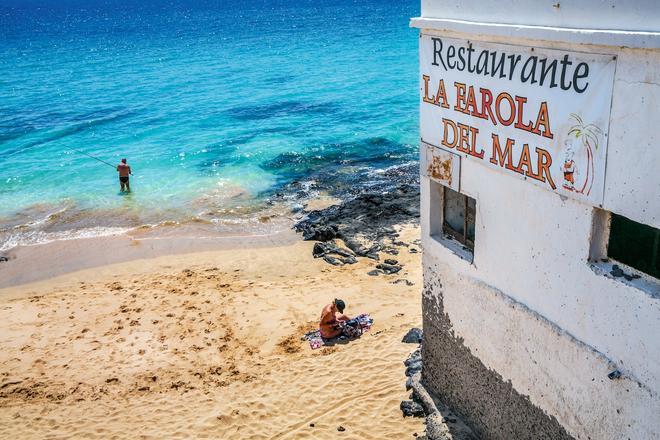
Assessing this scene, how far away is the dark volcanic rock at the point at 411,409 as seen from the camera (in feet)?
30.9

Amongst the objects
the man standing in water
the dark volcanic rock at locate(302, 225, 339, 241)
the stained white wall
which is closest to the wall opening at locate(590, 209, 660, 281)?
the stained white wall

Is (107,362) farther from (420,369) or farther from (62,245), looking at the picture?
(62,245)

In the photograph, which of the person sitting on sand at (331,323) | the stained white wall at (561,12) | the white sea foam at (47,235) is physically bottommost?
the white sea foam at (47,235)

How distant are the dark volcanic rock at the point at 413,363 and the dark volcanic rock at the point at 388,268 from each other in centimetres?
469

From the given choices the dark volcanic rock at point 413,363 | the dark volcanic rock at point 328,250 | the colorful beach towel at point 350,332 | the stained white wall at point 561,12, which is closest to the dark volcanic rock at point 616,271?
the stained white wall at point 561,12

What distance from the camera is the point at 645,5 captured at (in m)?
4.74

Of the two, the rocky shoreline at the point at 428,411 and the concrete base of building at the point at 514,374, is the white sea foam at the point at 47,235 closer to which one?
the rocky shoreline at the point at 428,411

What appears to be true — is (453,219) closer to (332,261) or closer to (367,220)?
(332,261)

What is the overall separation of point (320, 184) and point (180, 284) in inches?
369

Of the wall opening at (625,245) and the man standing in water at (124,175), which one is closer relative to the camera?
the wall opening at (625,245)

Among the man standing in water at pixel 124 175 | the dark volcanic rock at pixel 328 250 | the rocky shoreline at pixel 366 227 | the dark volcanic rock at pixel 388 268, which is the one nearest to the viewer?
the dark volcanic rock at pixel 388 268

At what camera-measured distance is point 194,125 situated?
3616 cm

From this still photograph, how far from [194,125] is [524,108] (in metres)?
31.9

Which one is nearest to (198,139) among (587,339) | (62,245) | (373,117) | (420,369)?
(373,117)
